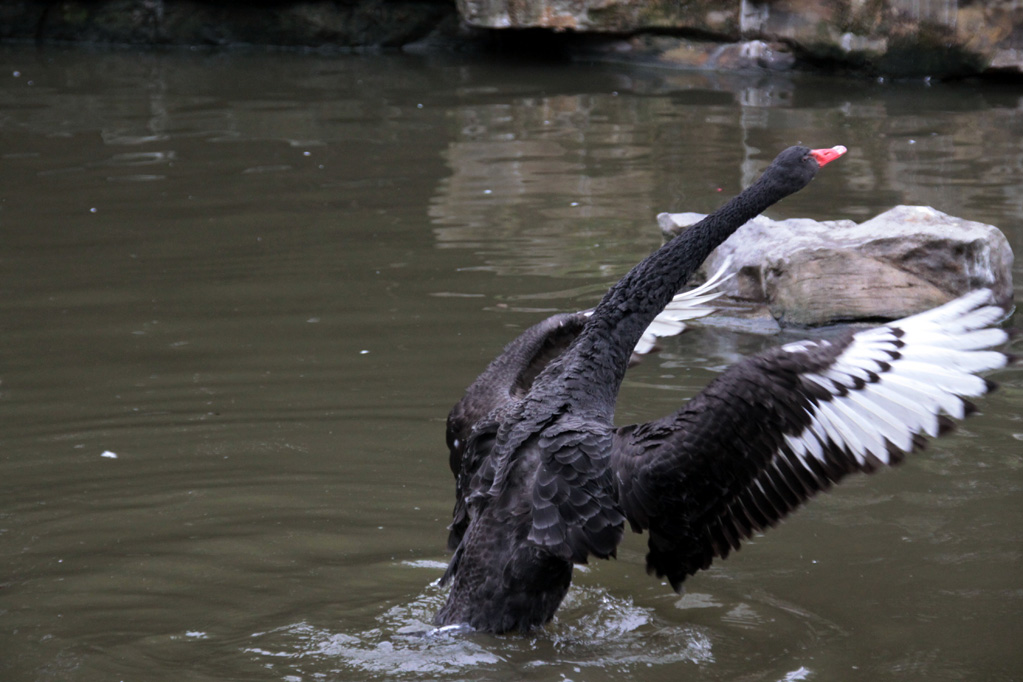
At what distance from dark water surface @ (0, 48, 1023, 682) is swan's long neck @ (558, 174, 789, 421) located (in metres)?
0.78

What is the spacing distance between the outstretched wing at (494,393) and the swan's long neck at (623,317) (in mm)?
321

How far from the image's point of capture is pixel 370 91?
12375 millimetres

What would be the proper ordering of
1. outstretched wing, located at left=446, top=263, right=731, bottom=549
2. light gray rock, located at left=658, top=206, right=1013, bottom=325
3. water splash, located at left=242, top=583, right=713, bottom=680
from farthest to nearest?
light gray rock, located at left=658, top=206, right=1013, bottom=325 → outstretched wing, located at left=446, top=263, right=731, bottom=549 → water splash, located at left=242, top=583, right=713, bottom=680

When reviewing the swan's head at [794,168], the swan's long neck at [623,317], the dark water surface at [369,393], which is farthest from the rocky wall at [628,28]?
the swan's long neck at [623,317]

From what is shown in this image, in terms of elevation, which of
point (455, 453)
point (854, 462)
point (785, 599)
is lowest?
point (785, 599)

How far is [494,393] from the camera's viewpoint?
161 inches

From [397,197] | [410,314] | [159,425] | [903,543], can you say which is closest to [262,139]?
[397,197]

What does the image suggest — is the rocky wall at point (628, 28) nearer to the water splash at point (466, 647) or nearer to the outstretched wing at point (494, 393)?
the outstretched wing at point (494, 393)

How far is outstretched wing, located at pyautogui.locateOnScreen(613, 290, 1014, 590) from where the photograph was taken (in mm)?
3016

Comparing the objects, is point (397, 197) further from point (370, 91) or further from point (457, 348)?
point (370, 91)

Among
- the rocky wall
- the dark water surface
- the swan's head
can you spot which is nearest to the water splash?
the dark water surface

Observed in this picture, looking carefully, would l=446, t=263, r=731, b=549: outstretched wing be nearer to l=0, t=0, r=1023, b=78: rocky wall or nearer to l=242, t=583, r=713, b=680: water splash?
l=242, t=583, r=713, b=680: water splash

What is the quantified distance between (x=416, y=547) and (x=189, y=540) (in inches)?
33.6

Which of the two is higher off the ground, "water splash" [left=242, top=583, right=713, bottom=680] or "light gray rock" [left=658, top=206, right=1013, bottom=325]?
"light gray rock" [left=658, top=206, right=1013, bottom=325]
